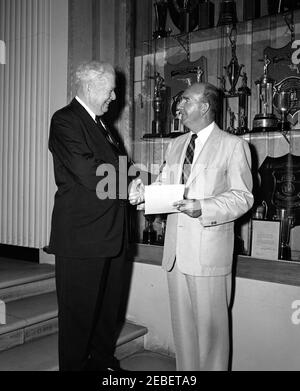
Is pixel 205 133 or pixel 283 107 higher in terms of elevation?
pixel 283 107

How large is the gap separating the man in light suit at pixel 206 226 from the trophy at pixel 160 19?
1492 mm

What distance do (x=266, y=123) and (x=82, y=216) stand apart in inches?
60.2

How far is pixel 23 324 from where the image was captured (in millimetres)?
2471

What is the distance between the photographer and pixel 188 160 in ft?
6.74

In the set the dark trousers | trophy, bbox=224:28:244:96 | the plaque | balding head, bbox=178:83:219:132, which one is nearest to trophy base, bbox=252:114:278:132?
trophy, bbox=224:28:244:96

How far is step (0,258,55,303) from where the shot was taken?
2871 mm

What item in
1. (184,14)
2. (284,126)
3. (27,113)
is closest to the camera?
(284,126)

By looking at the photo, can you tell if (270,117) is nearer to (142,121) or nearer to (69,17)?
(142,121)

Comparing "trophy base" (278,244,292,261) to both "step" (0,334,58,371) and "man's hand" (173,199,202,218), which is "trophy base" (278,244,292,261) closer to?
"man's hand" (173,199,202,218)

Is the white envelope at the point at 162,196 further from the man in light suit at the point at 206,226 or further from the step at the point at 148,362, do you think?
the step at the point at 148,362

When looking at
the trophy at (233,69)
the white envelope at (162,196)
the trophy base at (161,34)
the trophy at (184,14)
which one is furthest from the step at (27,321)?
the trophy at (184,14)

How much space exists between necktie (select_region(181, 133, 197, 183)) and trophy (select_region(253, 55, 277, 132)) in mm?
925

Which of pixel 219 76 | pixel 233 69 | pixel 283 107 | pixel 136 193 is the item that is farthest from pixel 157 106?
pixel 136 193

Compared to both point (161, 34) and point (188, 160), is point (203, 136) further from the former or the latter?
point (161, 34)
